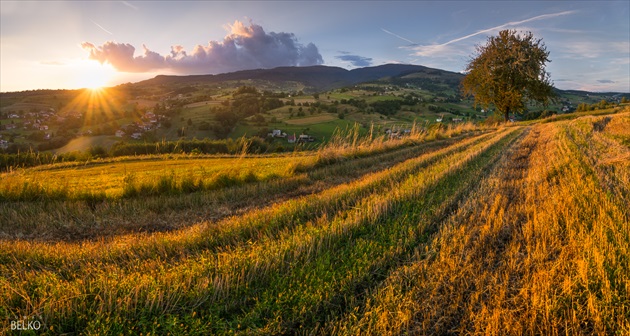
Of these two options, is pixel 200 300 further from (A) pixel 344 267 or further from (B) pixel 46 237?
(B) pixel 46 237

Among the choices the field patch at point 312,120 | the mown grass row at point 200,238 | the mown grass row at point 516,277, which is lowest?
the mown grass row at point 200,238

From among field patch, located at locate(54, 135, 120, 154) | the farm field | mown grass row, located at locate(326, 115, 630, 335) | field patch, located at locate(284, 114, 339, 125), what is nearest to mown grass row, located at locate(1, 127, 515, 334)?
the farm field

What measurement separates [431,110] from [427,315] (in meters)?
113

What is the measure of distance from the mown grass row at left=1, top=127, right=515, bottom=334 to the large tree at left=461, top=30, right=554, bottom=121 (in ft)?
115

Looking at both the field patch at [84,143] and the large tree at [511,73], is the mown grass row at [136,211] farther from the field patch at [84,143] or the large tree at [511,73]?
the field patch at [84,143]

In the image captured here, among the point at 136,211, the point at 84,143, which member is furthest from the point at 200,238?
the point at 84,143

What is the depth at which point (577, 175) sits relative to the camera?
628 centimetres

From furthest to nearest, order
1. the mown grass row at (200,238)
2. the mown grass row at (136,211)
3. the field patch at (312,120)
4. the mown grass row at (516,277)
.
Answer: the field patch at (312,120) → the mown grass row at (136,211) → the mown grass row at (200,238) → the mown grass row at (516,277)

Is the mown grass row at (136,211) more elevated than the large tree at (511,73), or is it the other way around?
the large tree at (511,73)

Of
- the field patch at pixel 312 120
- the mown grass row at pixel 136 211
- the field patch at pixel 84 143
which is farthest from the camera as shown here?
the field patch at pixel 312 120

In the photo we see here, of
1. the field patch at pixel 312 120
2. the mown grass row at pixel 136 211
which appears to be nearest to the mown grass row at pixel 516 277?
the mown grass row at pixel 136 211

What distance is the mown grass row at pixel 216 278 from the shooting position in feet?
7.94

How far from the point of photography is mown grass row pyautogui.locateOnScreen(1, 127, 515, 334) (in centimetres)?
242

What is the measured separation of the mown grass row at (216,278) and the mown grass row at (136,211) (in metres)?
2.02
